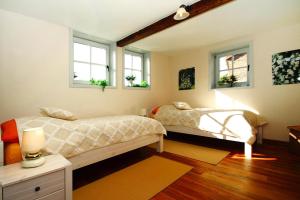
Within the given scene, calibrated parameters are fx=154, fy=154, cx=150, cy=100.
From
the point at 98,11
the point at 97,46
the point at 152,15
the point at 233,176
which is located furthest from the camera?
the point at 97,46

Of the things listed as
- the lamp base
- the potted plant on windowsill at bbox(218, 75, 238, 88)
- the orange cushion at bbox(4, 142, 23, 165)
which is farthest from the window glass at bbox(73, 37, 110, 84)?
the potted plant on windowsill at bbox(218, 75, 238, 88)

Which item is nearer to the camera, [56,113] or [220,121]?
[56,113]

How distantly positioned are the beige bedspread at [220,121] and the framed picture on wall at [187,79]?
1182mm

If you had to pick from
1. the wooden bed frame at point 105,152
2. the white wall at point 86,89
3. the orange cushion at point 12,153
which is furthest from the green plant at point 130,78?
the orange cushion at point 12,153

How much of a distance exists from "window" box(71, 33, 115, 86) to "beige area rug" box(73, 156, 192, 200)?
1947mm

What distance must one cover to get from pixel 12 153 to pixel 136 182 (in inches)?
47.6

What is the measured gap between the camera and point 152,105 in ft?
14.5

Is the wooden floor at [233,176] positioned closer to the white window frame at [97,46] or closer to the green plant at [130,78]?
the white window frame at [97,46]

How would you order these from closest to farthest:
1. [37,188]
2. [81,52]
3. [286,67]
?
[37,188]
[286,67]
[81,52]

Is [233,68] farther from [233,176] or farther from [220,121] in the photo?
[233,176]

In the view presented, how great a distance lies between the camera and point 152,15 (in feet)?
8.18

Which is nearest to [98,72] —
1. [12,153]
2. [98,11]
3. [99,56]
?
[99,56]

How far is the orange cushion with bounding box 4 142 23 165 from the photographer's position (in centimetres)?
125

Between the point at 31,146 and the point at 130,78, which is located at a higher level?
the point at 130,78
